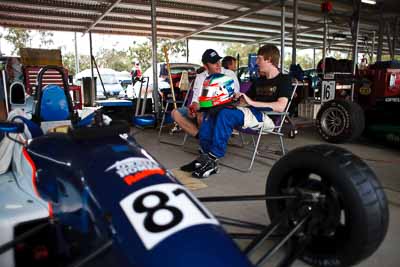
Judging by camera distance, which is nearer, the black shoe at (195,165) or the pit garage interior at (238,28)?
the pit garage interior at (238,28)

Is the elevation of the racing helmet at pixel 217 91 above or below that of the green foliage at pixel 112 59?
below

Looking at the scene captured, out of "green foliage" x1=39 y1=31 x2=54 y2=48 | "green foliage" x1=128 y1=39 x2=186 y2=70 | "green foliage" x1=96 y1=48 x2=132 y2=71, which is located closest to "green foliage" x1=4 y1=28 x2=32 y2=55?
"green foliage" x1=39 y1=31 x2=54 y2=48

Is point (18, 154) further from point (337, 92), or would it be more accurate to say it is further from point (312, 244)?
point (337, 92)

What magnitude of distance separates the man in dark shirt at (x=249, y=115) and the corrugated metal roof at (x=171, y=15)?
4.59 meters

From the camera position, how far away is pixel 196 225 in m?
0.97

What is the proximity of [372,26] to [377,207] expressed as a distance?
39.4 feet

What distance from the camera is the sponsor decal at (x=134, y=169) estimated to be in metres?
1.07

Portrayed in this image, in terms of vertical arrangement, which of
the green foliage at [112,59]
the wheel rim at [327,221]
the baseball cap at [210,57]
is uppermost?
the green foliage at [112,59]

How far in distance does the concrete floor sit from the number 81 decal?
2.60ft

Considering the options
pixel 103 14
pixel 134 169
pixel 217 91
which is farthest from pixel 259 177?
pixel 103 14

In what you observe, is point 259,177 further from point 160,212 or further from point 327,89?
point 327,89

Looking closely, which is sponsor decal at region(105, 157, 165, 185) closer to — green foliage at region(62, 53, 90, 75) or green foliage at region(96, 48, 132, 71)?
green foliage at region(62, 53, 90, 75)

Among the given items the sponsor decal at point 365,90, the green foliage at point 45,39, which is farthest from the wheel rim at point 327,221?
the green foliage at point 45,39

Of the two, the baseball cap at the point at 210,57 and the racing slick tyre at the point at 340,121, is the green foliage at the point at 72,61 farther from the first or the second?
the racing slick tyre at the point at 340,121
